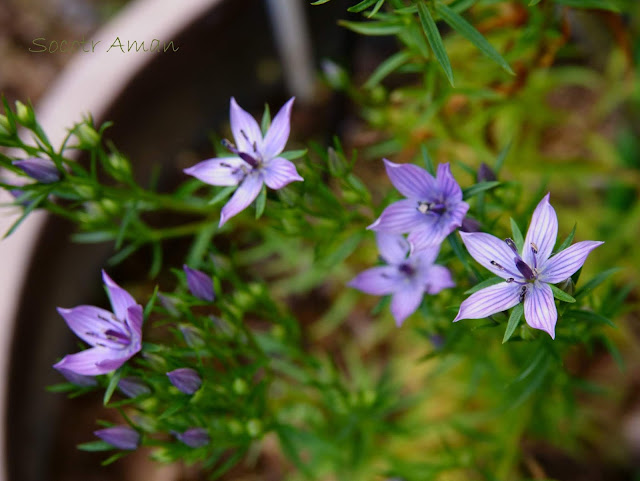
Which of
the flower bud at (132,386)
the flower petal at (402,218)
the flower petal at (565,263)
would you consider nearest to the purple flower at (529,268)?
the flower petal at (565,263)

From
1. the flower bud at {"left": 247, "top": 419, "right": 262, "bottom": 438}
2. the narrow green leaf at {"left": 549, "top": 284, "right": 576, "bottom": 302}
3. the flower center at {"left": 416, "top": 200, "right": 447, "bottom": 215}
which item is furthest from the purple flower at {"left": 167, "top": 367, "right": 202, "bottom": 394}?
the narrow green leaf at {"left": 549, "top": 284, "right": 576, "bottom": 302}

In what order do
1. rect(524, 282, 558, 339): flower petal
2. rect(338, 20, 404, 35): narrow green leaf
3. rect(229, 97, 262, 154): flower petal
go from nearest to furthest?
rect(524, 282, 558, 339): flower petal < rect(229, 97, 262, 154): flower petal < rect(338, 20, 404, 35): narrow green leaf

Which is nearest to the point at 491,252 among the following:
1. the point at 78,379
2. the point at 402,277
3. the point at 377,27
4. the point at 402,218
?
the point at 402,218

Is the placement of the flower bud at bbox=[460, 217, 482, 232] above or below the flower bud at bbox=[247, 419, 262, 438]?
above

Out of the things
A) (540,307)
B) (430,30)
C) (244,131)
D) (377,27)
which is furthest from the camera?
(377,27)

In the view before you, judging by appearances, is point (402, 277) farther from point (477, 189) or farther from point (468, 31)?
point (468, 31)

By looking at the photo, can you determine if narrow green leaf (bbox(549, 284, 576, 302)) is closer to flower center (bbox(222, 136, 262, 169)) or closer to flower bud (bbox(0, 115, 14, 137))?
flower center (bbox(222, 136, 262, 169))
